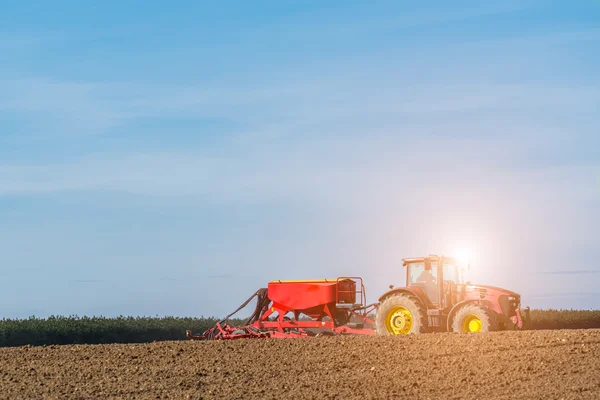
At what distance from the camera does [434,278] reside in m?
18.2

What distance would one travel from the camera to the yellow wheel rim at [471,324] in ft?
55.5

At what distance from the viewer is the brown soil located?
12.3m

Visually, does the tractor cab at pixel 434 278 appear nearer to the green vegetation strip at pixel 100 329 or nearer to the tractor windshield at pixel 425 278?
the tractor windshield at pixel 425 278

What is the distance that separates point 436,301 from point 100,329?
14.6 metres

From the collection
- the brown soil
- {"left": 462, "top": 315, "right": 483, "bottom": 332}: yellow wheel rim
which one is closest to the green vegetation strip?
the brown soil

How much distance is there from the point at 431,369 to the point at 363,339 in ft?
8.99

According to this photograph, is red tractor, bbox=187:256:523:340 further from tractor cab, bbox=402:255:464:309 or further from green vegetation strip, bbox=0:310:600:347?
green vegetation strip, bbox=0:310:600:347

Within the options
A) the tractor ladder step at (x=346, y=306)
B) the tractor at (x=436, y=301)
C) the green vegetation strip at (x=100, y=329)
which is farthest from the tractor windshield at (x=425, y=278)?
the green vegetation strip at (x=100, y=329)

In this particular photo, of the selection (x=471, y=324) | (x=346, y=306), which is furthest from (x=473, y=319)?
(x=346, y=306)

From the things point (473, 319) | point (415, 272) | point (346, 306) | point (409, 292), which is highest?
point (415, 272)

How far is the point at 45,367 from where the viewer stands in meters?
15.1

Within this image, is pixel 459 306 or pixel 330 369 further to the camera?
pixel 459 306

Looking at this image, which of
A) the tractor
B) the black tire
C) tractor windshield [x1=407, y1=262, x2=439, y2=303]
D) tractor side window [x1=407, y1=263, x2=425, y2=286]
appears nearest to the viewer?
the black tire

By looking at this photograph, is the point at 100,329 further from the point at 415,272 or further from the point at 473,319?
the point at 473,319
